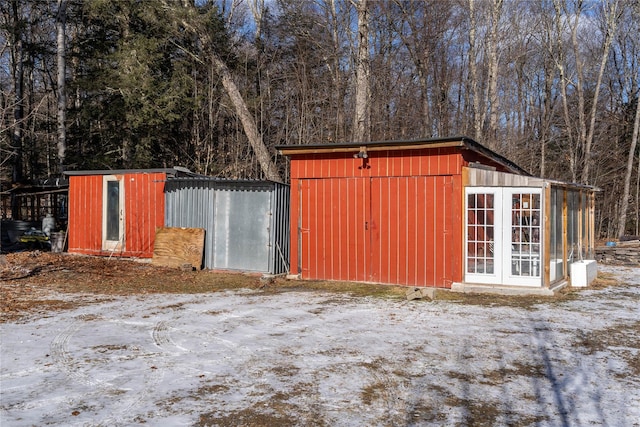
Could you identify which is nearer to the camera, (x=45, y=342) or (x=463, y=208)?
(x=45, y=342)

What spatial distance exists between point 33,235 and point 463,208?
14356 millimetres

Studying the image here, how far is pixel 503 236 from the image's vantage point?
10289 mm

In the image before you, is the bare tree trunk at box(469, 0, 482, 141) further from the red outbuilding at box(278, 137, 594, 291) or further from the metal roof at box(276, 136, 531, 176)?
the red outbuilding at box(278, 137, 594, 291)

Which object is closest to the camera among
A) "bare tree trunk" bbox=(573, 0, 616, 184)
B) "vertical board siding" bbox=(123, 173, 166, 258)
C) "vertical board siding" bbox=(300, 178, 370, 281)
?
"vertical board siding" bbox=(300, 178, 370, 281)

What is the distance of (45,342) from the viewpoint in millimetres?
6477

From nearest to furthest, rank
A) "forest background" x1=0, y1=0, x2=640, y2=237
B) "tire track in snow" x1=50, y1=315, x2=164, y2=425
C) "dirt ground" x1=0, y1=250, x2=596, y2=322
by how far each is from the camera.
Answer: "tire track in snow" x1=50, y1=315, x2=164, y2=425, "dirt ground" x1=0, y1=250, x2=596, y2=322, "forest background" x1=0, y1=0, x2=640, y2=237

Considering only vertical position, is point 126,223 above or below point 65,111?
below

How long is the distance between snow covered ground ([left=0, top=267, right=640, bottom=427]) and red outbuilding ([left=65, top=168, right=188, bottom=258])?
5871mm

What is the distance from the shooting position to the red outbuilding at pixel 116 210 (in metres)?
14.5

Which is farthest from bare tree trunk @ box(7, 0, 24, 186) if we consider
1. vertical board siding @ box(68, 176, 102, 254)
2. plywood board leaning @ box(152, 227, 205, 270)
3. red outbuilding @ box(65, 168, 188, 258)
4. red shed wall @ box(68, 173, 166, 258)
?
plywood board leaning @ box(152, 227, 205, 270)

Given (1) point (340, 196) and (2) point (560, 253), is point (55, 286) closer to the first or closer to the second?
(1) point (340, 196)

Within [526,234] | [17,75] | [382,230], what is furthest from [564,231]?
[17,75]

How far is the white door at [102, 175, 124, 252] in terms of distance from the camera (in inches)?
587

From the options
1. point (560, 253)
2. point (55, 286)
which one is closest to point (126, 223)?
point (55, 286)
